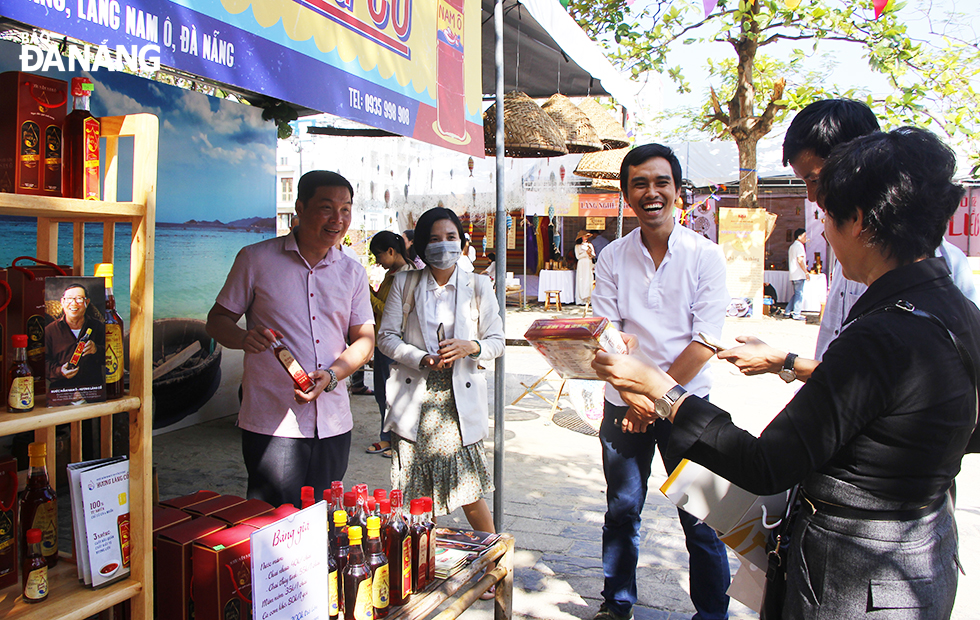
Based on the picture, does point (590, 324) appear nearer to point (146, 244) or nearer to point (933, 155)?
point (933, 155)

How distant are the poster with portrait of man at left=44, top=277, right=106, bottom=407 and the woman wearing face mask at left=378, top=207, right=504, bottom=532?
1.54 meters

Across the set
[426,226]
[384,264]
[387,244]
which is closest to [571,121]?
[387,244]

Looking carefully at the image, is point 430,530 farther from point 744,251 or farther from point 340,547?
point 744,251

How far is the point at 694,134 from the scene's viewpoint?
2833cm

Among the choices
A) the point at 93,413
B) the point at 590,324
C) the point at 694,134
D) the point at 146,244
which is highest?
the point at 694,134

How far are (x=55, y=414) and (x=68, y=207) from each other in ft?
1.47

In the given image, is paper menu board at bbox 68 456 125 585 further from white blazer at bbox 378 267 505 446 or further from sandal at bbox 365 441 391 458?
sandal at bbox 365 441 391 458

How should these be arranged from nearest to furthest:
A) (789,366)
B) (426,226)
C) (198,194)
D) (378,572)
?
(378,572), (789,366), (426,226), (198,194)

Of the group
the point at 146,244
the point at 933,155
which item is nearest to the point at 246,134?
the point at 146,244

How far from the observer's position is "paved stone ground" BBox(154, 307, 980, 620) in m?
3.19

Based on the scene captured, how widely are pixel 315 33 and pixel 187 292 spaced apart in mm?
4397

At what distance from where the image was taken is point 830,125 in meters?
2.02

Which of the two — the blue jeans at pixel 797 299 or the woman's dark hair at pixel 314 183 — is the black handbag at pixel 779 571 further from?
the blue jeans at pixel 797 299

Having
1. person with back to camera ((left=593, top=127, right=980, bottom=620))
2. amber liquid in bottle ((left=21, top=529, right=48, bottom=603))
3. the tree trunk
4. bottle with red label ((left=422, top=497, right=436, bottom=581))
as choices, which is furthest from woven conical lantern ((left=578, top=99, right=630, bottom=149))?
the tree trunk
